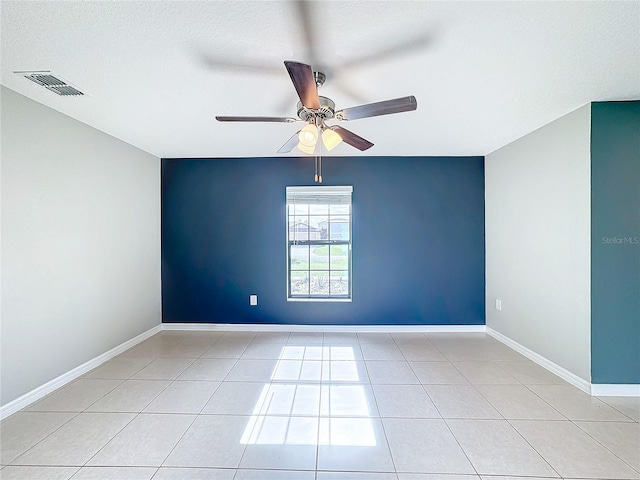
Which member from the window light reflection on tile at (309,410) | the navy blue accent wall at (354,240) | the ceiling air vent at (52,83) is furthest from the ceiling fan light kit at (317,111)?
the window light reflection on tile at (309,410)

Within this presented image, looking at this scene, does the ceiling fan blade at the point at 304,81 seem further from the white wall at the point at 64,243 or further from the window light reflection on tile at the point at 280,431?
the window light reflection on tile at the point at 280,431

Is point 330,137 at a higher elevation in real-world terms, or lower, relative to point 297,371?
higher

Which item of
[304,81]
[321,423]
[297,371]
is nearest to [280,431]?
[321,423]

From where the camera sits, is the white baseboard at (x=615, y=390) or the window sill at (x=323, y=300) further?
the window sill at (x=323, y=300)

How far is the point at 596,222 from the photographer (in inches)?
91.4

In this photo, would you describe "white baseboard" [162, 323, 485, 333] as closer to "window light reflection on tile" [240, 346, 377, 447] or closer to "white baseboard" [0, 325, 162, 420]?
"white baseboard" [0, 325, 162, 420]

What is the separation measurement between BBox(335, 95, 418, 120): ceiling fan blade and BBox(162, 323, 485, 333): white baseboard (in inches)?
111

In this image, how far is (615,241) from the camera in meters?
2.31

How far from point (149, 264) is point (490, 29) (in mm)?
4060

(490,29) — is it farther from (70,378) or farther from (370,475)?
(70,378)

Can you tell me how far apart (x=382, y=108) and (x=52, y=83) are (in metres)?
2.28

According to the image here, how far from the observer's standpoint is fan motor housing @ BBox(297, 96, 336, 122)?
1935 millimetres

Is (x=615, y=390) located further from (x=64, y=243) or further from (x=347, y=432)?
(x=64, y=243)

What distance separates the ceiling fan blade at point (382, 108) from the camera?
1659 millimetres
